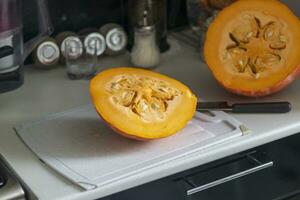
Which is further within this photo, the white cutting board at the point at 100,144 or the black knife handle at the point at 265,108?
the black knife handle at the point at 265,108

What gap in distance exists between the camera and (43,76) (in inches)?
64.7

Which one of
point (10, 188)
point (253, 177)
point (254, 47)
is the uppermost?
point (254, 47)

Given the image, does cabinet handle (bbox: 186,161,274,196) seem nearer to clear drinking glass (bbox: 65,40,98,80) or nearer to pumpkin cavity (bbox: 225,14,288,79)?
pumpkin cavity (bbox: 225,14,288,79)

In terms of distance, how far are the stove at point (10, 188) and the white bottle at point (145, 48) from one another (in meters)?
0.56

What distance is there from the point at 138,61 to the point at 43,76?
0.24 meters

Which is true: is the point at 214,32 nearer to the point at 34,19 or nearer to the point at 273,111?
the point at 273,111

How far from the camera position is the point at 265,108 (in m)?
1.42

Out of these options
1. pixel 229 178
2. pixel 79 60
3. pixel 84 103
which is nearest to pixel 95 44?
pixel 79 60

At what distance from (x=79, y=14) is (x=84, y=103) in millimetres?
335

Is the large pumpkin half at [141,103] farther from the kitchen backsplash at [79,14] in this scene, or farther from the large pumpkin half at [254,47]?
the kitchen backsplash at [79,14]

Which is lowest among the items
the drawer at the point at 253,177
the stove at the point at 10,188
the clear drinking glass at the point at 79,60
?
the drawer at the point at 253,177

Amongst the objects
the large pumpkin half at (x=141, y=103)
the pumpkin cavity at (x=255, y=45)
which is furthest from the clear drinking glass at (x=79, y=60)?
the pumpkin cavity at (x=255, y=45)

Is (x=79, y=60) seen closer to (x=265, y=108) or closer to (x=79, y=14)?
(x=79, y=14)

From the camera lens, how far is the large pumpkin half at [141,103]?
126 cm
